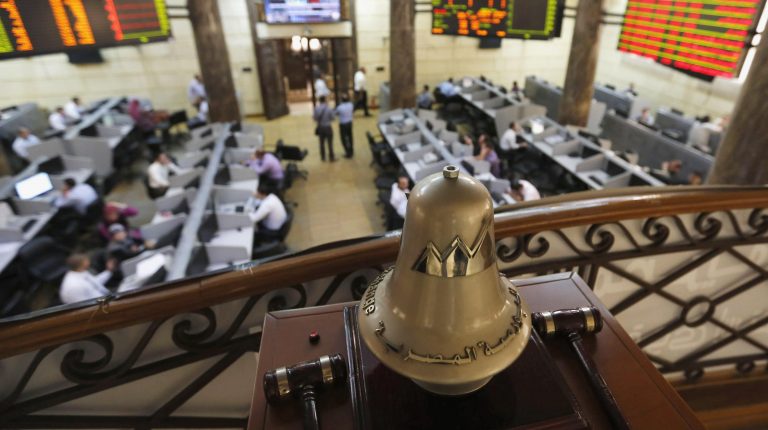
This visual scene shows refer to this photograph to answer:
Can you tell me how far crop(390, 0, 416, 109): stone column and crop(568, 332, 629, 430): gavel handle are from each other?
386 inches

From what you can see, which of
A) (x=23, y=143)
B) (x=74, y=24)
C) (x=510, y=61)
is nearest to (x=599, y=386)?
(x=74, y=24)

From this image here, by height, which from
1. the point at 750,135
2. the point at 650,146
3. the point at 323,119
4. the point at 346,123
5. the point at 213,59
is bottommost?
the point at 650,146

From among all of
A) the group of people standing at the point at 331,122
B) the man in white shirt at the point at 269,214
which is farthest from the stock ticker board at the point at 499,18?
the man in white shirt at the point at 269,214

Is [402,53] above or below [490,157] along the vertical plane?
above

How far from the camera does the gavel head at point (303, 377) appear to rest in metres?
0.97

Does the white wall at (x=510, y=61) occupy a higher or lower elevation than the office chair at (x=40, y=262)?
higher

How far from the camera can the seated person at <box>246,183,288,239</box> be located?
19.7ft

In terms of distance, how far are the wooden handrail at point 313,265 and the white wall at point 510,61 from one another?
12.4 m

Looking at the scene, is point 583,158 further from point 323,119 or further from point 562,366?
point 562,366

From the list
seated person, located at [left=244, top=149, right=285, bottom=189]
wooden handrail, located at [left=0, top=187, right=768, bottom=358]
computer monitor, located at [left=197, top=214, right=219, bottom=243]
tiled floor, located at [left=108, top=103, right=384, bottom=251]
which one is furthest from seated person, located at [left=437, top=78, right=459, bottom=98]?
wooden handrail, located at [left=0, top=187, right=768, bottom=358]

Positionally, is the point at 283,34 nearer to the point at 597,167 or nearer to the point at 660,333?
the point at 597,167

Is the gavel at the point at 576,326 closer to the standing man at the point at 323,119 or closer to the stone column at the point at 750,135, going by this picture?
the stone column at the point at 750,135

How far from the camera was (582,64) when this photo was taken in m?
8.96

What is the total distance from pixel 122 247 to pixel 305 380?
5.39m
